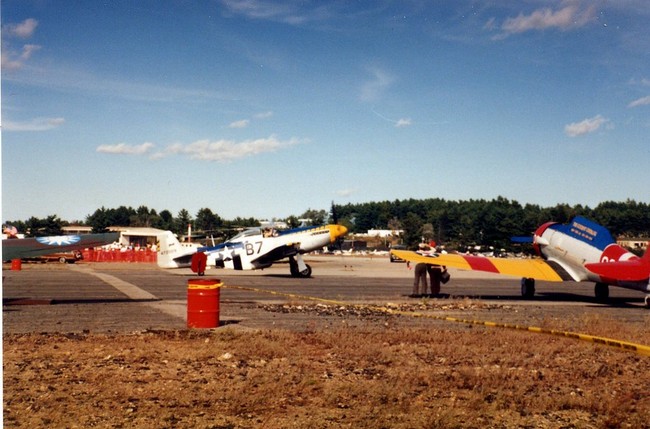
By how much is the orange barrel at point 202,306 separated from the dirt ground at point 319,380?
52 centimetres

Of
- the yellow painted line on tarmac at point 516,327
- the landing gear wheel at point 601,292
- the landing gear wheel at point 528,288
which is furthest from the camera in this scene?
the landing gear wheel at point 528,288

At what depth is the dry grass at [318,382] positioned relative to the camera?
250 inches

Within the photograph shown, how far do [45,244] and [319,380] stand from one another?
12538 mm

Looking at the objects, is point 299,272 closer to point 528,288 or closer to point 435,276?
point 435,276

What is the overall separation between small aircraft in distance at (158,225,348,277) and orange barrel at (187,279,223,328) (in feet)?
66.0

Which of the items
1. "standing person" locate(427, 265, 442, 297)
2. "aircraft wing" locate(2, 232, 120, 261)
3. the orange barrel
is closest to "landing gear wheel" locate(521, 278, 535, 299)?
"standing person" locate(427, 265, 442, 297)

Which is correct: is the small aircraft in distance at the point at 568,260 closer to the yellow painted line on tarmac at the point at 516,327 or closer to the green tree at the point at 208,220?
the yellow painted line on tarmac at the point at 516,327

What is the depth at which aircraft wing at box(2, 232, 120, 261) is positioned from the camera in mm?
17078

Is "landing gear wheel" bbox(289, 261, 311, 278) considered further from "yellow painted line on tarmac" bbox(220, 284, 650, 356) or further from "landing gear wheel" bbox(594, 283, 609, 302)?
"landing gear wheel" bbox(594, 283, 609, 302)

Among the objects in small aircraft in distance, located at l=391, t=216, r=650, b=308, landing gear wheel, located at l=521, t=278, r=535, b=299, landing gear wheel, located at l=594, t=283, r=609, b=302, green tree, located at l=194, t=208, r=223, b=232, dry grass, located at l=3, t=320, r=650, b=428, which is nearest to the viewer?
dry grass, located at l=3, t=320, r=650, b=428

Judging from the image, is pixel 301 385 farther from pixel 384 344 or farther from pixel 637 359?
pixel 637 359

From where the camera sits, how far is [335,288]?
26.2m

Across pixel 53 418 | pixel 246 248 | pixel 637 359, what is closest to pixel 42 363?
pixel 53 418

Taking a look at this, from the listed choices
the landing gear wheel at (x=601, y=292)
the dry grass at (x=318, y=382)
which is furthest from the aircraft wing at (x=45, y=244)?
the landing gear wheel at (x=601, y=292)
